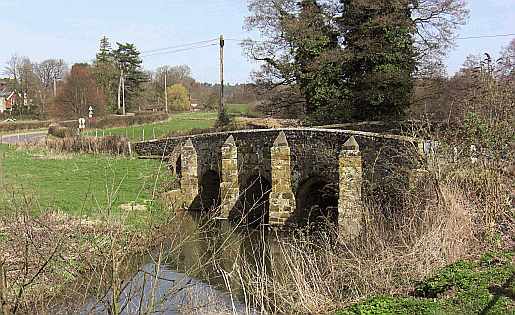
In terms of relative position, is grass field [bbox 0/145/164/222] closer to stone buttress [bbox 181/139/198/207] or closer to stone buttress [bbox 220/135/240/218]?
stone buttress [bbox 181/139/198/207]

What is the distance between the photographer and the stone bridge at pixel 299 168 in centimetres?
1099

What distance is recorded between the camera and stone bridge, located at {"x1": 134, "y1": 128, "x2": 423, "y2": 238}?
11.0m

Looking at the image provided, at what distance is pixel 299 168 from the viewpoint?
14477 mm

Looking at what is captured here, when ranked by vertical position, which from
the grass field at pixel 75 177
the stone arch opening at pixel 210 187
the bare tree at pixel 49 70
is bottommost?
the stone arch opening at pixel 210 187

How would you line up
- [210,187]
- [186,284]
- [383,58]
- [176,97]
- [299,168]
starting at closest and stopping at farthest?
[186,284]
[299,168]
[383,58]
[210,187]
[176,97]

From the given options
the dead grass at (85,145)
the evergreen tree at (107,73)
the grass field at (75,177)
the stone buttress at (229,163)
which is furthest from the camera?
the evergreen tree at (107,73)

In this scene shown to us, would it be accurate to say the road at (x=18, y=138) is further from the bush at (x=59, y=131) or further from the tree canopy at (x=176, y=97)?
the tree canopy at (x=176, y=97)

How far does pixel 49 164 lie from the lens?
21625mm

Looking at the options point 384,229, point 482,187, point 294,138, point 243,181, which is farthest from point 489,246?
point 243,181

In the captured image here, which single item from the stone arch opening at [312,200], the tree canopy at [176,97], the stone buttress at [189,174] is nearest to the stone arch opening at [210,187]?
the stone buttress at [189,174]

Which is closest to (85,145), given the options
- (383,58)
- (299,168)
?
(299,168)

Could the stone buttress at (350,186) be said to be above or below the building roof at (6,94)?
below

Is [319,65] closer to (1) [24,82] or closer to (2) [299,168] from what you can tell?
(2) [299,168]

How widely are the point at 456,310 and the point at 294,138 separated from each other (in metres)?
9.66
